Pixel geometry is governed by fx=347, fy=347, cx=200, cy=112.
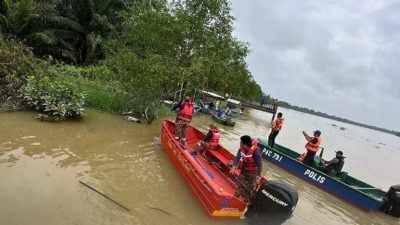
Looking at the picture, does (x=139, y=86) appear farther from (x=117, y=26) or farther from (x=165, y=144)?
(x=117, y=26)

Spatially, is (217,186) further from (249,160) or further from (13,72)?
(13,72)

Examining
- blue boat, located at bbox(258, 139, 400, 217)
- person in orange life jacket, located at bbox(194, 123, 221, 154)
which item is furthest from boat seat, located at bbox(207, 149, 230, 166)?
blue boat, located at bbox(258, 139, 400, 217)

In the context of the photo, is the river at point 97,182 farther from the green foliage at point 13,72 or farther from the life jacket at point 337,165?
the life jacket at point 337,165

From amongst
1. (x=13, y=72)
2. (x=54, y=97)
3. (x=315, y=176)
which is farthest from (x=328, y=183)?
(x=13, y=72)

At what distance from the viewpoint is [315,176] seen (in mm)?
13109

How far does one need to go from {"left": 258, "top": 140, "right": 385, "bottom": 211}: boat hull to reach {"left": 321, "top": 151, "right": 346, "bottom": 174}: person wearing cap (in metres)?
0.39

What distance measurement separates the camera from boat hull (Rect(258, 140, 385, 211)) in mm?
11438

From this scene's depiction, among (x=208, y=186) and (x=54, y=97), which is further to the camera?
(x=54, y=97)

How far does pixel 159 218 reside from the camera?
7.32m

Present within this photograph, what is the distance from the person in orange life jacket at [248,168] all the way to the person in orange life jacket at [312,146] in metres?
5.95

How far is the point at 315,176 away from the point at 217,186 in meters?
6.54

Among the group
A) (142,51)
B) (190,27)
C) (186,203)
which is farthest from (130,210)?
(142,51)

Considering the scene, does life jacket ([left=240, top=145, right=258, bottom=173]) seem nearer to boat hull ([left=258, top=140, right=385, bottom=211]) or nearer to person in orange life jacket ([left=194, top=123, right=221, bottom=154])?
person in orange life jacket ([left=194, top=123, right=221, bottom=154])

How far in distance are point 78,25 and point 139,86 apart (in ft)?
38.7
